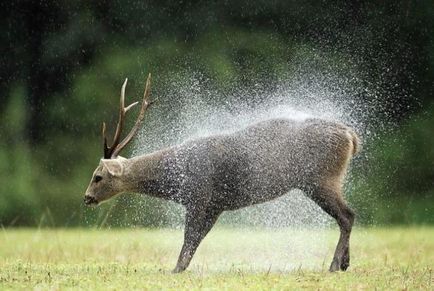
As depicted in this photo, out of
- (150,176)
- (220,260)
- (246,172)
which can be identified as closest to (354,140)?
(246,172)

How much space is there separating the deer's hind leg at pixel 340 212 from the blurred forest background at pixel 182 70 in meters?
7.13

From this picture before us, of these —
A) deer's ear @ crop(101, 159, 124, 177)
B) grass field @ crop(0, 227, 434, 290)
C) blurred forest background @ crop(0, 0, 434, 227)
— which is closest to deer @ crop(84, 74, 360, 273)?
deer's ear @ crop(101, 159, 124, 177)

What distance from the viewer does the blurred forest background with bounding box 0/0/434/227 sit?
15.3 m

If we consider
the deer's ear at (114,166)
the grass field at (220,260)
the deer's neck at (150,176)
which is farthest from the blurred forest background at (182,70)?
the deer's ear at (114,166)

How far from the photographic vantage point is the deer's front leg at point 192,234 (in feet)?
24.3

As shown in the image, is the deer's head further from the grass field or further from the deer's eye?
the grass field

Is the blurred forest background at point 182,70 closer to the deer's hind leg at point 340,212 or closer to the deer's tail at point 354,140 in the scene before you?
the deer's tail at point 354,140

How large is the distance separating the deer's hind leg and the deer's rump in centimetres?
9

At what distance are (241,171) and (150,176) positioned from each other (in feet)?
2.26

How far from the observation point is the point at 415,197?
1537 cm

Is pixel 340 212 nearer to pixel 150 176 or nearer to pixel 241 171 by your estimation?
pixel 241 171

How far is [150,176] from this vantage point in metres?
7.71

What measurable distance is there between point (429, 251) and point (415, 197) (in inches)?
224

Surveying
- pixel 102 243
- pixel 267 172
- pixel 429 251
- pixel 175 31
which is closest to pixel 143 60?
pixel 175 31
